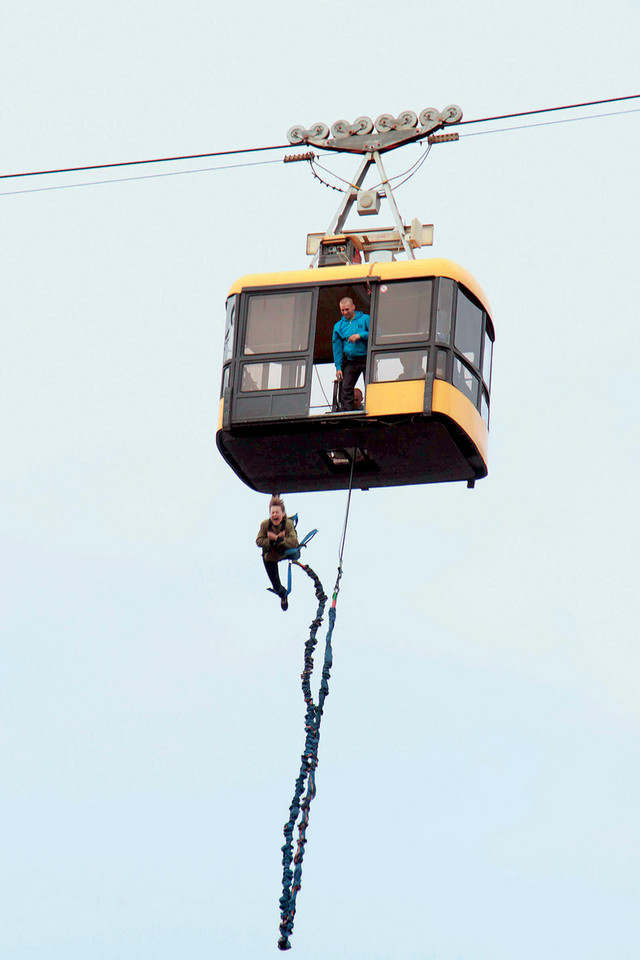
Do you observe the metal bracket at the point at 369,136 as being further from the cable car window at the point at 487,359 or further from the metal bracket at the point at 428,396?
the metal bracket at the point at 428,396

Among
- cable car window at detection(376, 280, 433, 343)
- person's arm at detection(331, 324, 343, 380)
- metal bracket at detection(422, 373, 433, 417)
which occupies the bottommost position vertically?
metal bracket at detection(422, 373, 433, 417)

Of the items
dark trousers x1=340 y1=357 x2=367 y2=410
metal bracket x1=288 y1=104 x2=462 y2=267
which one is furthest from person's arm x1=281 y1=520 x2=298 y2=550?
metal bracket x1=288 y1=104 x2=462 y2=267

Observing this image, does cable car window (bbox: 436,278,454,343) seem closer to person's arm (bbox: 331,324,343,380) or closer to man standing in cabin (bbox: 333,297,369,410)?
man standing in cabin (bbox: 333,297,369,410)

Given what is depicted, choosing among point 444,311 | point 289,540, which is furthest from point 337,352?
point 289,540

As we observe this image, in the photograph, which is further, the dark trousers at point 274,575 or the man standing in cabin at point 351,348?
the dark trousers at point 274,575

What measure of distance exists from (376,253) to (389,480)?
9.90 ft

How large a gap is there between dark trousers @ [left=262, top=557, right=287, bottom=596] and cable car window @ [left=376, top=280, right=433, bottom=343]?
3191 mm

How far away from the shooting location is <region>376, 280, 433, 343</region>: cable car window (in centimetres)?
2678

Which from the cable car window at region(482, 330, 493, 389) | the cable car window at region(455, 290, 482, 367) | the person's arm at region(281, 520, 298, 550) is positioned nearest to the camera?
the cable car window at region(455, 290, 482, 367)

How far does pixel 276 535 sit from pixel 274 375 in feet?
6.60

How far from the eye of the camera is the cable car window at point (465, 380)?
88.0ft

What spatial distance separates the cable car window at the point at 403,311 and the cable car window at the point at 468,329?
469 mm

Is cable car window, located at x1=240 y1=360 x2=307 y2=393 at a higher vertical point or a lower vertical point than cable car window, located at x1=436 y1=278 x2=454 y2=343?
lower

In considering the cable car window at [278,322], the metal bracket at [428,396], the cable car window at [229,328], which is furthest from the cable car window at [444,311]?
the cable car window at [229,328]
